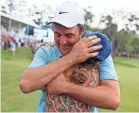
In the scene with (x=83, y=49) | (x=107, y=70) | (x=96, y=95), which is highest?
(x=83, y=49)

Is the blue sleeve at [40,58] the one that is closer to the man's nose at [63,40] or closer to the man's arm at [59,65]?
the man's arm at [59,65]

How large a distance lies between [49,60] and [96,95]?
29cm

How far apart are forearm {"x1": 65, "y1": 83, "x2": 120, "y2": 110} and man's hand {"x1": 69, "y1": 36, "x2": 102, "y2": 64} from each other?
0.41 ft


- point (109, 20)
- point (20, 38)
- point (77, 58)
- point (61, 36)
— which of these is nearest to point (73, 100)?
point (77, 58)

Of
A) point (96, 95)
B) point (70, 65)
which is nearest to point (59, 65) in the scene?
point (70, 65)

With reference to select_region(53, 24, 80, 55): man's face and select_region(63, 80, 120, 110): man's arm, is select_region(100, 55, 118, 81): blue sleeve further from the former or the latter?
select_region(53, 24, 80, 55): man's face

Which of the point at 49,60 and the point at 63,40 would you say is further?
the point at 49,60

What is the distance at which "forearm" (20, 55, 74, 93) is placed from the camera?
159 centimetres

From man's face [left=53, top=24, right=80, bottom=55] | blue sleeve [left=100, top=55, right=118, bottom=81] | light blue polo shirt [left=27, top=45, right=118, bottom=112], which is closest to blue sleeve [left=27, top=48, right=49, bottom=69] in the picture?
light blue polo shirt [left=27, top=45, right=118, bottom=112]

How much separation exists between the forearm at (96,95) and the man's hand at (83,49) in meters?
0.12

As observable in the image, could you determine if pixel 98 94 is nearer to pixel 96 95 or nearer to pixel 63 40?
pixel 96 95

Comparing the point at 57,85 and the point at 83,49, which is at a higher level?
the point at 83,49

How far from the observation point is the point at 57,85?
1.60 metres

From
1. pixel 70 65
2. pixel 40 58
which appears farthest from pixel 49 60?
pixel 70 65
